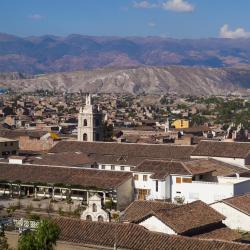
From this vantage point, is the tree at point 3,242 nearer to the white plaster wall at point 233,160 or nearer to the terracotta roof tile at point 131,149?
the white plaster wall at point 233,160

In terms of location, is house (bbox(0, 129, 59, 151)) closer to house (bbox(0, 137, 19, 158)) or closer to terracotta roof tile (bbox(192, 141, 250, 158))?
house (bbox(0, 137, 19, 158))

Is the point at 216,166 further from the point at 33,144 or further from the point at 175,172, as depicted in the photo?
the point at 33,144

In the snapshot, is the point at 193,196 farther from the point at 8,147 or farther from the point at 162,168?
the point at 8,147

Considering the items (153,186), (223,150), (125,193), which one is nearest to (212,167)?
(153,186)

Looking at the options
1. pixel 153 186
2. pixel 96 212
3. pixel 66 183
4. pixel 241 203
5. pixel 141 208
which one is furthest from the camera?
pixel 66 183

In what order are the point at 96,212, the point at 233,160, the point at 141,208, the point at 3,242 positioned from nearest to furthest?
the point at 3,242 < the point at 141,208 < the point at 96,212 < the point at 233,160

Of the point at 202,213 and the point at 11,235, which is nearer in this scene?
the point at 11,235

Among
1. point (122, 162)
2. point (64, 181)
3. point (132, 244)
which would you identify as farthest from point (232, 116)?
point (132, 244)
